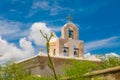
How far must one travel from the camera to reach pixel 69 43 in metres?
32.4

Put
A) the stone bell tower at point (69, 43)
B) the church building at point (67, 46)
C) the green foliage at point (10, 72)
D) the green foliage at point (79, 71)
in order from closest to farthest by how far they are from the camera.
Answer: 1. the green foliage at point (79, 71)
2. the green foliage at point (10, 72)
3. the church building at point (67, 46)
4. the stone bell tower at point (69, 43)

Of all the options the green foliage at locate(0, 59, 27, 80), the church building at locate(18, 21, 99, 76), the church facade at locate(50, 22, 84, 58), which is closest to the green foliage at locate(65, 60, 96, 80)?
the green foliage at locate(0, 59, 27, 80)

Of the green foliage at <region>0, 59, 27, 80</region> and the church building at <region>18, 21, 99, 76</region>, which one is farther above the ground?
the church building at <region>18, 21, 99, 76</region>

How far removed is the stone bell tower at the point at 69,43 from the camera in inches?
1267

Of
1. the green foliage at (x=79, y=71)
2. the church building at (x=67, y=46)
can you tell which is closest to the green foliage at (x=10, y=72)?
the green foliage at (x=79, y=71)

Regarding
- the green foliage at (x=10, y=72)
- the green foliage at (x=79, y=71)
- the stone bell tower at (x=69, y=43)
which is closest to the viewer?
the green foliage at (x=79, y=71)

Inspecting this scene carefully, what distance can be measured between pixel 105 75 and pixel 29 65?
21.1m

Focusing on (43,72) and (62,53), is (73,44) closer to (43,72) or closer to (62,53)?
(62,53)

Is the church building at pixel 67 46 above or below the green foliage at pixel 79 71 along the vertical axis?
above

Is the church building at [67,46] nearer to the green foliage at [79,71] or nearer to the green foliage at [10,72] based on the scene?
the green foliage at [10,72]

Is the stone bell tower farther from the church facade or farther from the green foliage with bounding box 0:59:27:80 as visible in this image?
the green foliage with bounding box 0:59:27:80

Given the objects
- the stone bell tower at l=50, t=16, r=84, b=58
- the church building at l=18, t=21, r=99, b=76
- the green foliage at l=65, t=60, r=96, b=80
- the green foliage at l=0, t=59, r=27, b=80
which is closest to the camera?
the green foliage at l=65, t=60, r=96, b=80

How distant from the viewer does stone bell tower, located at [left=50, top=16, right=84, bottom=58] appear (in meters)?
32.2

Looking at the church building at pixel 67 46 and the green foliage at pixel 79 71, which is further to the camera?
the church building at pixel 67 46
